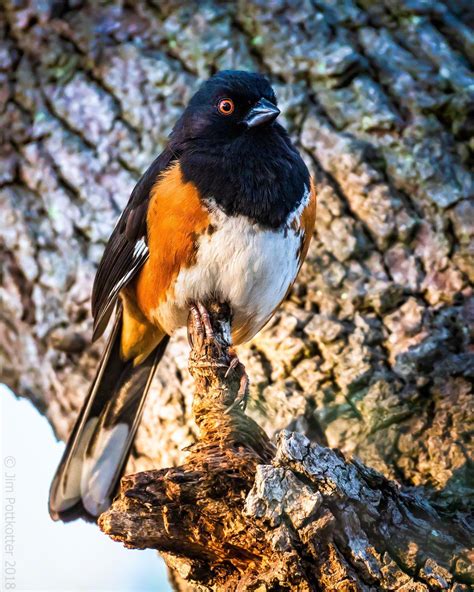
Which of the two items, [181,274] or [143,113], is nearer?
[181,274]

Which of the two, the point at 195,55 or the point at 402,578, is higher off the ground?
the point at 195,55

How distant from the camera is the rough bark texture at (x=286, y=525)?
184cm

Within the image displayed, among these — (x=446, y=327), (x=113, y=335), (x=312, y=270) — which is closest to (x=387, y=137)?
(x=312, y=270)

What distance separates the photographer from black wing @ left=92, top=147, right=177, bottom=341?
2.96 meters

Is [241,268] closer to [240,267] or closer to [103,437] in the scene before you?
[240,267]

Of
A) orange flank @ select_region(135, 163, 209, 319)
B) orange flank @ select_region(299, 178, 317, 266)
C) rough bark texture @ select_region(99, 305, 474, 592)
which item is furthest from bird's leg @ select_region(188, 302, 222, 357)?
rough bark texture @ select_region(99, 305, 474, 592)

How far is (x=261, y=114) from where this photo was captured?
9.32ft

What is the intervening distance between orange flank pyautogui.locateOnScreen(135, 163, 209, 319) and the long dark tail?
0.38 meters

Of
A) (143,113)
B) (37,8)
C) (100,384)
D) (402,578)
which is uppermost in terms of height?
(37,8)

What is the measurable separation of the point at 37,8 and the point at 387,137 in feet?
5.33

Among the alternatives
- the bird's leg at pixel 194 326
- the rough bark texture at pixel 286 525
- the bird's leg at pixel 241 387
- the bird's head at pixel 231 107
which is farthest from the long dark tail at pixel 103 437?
the rough bark texture at pixel 286 525

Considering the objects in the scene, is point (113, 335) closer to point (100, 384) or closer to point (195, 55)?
point (100, 384)

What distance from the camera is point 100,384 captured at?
322 cm

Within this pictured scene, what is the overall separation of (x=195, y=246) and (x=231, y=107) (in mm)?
538
